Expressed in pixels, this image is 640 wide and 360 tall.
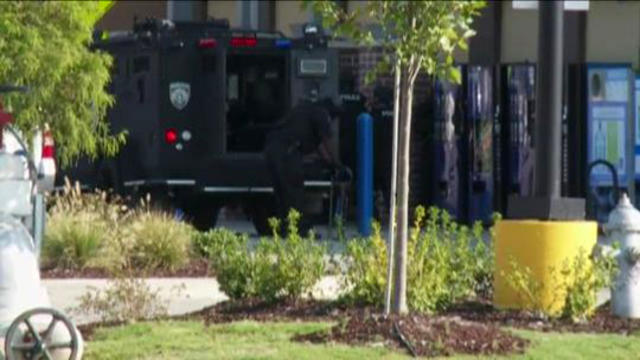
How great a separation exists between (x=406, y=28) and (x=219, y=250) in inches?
139

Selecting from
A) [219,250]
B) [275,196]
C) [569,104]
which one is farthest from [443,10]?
[569,104]

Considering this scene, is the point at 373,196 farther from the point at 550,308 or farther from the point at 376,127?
the point at 550,308

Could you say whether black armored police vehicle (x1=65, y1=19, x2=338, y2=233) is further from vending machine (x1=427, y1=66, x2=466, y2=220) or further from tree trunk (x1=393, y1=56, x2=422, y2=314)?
tree trunk (x1=393, y1=56, x2=422, y2=314)

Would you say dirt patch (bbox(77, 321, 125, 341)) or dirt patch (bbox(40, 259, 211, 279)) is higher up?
dirt patch (bbox(77, 321, 125, 341))

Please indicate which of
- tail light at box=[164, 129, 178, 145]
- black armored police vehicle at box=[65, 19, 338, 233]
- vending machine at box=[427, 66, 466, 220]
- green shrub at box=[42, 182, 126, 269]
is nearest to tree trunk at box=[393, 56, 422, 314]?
green shrub at box=[42, 182, 126, 269]

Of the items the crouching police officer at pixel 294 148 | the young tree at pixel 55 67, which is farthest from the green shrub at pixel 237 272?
the crouching police officer at pixel 294 148

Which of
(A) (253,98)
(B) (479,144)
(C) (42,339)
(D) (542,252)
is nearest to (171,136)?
(A) (253,98)

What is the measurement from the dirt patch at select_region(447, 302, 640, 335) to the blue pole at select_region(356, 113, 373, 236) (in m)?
10.6

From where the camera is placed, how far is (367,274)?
1210 centimetres

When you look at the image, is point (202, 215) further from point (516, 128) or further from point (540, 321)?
point (540, 321)

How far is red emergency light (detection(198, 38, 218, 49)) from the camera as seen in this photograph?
2145cm

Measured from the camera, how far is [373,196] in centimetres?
2470

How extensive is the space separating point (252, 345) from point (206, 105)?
445 inches

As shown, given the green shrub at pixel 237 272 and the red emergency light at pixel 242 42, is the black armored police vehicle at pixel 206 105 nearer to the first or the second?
the red emergency light at pixel 242 42
